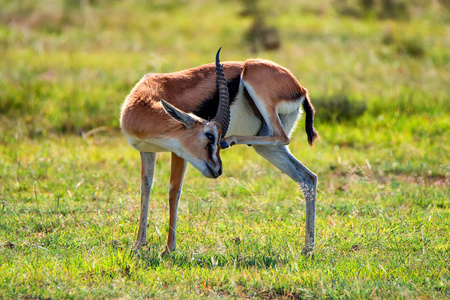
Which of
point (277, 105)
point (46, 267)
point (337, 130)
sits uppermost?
point (277, 105)

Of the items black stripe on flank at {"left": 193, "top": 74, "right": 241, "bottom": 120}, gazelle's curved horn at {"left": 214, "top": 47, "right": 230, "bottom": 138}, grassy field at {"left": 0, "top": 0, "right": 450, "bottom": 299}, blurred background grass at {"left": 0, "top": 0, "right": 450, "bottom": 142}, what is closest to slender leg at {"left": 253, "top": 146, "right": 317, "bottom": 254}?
grassy field at {"left": 0, "top": 0, "right": 450, "bottom": 299}

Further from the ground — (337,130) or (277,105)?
(277,105)

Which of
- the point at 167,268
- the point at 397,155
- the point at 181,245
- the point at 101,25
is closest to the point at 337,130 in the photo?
the point at 397,155

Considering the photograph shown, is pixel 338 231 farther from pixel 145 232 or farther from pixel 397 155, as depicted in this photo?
pixel 397 155

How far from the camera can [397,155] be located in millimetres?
7895

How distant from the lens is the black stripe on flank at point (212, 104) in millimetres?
5395

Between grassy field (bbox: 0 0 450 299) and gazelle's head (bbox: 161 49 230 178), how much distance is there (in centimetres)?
70

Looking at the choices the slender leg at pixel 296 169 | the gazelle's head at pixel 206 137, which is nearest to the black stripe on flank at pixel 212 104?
the gazelle's head at pixel 206 137

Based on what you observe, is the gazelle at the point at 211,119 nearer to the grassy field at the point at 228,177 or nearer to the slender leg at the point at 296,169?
the slender leg at the point at 296,169

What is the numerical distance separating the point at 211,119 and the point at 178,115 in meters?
0.52

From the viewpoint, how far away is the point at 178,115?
16.0 ft

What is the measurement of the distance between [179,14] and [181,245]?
1161 centimetres

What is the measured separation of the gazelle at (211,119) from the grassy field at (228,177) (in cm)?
40

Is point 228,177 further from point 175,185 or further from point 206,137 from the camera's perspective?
point 206,137
